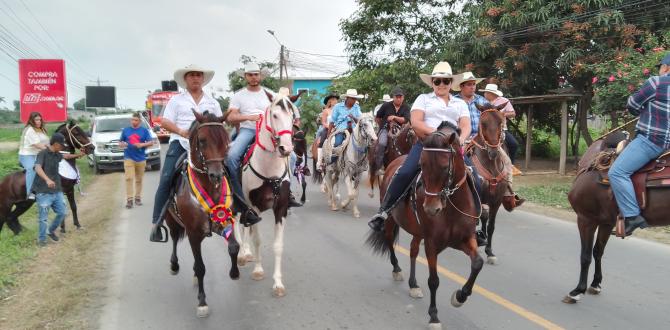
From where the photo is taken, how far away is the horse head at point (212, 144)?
186 inches

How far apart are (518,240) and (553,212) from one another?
291cm

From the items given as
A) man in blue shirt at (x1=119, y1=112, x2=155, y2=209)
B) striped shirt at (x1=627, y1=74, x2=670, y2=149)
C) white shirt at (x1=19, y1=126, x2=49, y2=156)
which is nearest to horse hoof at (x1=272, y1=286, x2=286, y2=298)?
striped shirt at (x1=627, y1=74, x2=670, y2=149)

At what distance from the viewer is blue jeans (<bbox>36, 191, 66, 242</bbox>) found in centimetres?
809

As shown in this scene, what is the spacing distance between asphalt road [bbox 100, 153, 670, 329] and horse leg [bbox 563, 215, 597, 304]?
0.40 feet

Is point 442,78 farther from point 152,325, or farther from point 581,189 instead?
point 152,325

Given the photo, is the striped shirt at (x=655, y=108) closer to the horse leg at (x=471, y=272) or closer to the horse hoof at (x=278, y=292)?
the horse leg at (x=471, y=272)

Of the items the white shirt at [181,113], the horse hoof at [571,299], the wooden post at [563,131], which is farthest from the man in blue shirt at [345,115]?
the wooden post at [563,131]

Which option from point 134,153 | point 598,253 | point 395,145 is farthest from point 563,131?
point 134,153

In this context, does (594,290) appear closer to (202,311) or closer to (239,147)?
(202,311)

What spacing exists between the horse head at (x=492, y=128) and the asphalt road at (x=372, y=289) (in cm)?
161

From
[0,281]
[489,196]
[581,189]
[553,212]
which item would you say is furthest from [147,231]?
[553,212]

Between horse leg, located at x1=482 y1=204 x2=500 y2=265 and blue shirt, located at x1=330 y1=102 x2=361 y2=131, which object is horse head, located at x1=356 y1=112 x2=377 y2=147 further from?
horse leg, located at x1=482 y1=204 x2=500 y2=265

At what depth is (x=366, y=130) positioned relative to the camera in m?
10.5

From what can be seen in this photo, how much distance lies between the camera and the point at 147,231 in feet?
29.9
